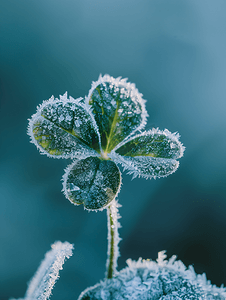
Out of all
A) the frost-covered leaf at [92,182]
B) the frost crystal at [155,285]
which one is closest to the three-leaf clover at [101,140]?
the frost-covered leaf at [92,182]

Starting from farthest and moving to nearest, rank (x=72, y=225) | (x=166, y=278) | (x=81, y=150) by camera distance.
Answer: (x=72, y=225) < (x=81, y=150) < (x=166, y=278)

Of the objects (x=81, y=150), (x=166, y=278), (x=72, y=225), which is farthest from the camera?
(x=72, y=225)

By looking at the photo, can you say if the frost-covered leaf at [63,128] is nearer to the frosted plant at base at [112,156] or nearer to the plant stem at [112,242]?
the frosted plant at base at [112,156]

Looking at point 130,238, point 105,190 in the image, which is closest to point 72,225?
point 130,238

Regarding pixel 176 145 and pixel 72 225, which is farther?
pixel 72 225

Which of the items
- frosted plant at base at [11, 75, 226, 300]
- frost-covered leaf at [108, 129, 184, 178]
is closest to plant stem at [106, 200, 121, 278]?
frosted plant at base at [11, 75, 226, 300]

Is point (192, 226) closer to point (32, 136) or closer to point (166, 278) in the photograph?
point (166, 278)

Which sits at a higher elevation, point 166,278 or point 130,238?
point 130,238
